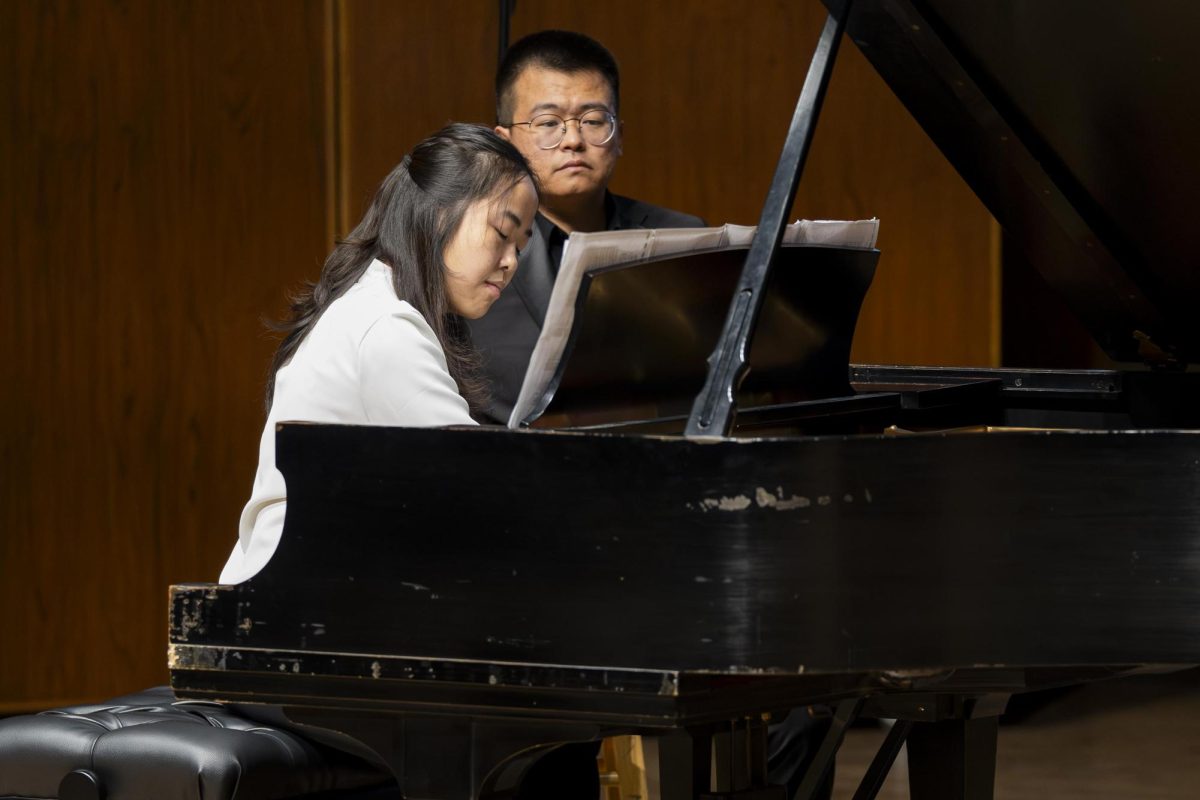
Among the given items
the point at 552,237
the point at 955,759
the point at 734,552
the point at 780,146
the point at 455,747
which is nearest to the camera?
the point at 734,552

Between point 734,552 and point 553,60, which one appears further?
point 553,60

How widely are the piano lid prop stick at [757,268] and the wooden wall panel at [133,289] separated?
7.85 feet

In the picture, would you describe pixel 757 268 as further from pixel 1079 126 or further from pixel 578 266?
pixel 1079 126

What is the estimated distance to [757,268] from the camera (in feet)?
6.11

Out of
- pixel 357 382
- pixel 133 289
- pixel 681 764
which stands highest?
pixel 133 289

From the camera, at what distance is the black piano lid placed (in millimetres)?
2068

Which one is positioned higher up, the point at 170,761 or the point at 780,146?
the point at 780,146

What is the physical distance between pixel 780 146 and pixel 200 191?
4.74 feet

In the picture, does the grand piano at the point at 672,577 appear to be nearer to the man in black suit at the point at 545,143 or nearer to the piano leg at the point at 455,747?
the piano leg at the point at 455,747

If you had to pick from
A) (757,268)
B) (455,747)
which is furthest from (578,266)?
(455,747)

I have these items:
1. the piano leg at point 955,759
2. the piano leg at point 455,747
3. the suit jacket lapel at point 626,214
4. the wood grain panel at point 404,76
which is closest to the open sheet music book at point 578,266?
the piano leg at point 455,747

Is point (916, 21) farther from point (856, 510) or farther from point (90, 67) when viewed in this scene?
point (90, 67)

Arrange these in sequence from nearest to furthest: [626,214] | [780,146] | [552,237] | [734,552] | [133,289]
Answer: [734,552]
[552,237]
[626,214]
[133,289]
[780,146]

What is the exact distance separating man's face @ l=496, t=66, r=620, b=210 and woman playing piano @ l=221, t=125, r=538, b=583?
81 cm
